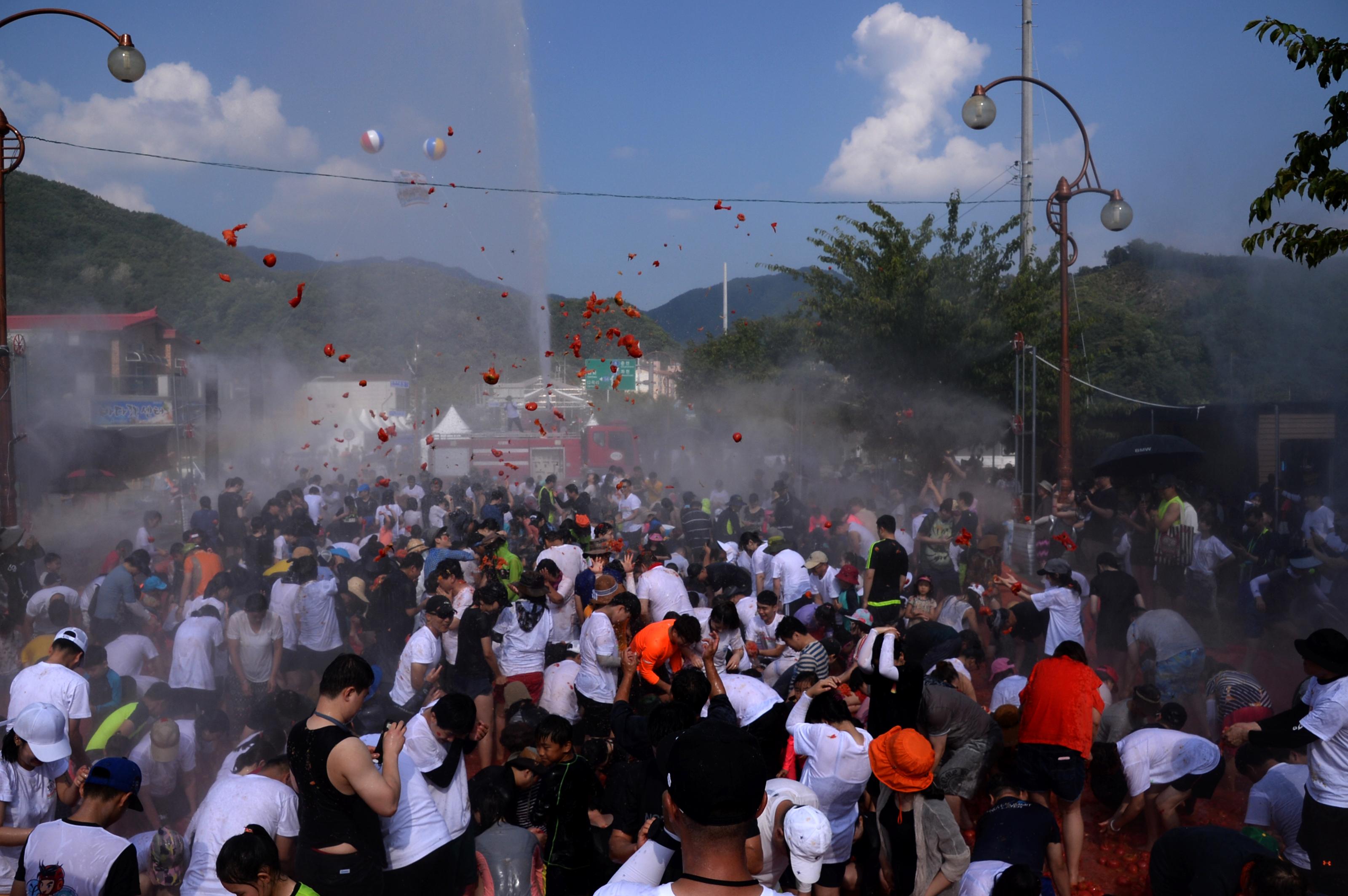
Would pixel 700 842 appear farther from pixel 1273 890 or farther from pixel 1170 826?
pixel 1170 826

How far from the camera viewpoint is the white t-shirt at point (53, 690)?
4953mm

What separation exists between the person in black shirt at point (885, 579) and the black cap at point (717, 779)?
626cm

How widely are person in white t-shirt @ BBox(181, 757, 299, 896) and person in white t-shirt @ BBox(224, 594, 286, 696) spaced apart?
11.0 feet

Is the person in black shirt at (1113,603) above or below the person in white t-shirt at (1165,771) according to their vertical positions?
above

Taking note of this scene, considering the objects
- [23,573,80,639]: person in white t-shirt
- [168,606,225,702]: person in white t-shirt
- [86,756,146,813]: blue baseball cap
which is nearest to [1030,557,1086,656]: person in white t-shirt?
[86,756,146,813]: blue baseball cap

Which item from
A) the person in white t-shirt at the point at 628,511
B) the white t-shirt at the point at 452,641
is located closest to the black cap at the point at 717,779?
the white t-shirt at the point at 452,641

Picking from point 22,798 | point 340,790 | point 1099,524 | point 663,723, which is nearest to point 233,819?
point 340,790

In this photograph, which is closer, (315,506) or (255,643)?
(255,643)

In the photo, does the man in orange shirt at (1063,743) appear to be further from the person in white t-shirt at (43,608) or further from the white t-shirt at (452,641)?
the person in white t-shirt at (43,608)

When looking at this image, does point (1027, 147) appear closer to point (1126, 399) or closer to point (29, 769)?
point (1126, 399)

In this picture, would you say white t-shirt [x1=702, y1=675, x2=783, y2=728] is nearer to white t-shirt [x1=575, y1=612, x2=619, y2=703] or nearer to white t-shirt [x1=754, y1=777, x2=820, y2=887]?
white t-shirt [x1=754, y1=777, x2=820, y2=887]

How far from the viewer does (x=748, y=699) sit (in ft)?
16.6

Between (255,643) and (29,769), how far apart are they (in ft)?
9.08

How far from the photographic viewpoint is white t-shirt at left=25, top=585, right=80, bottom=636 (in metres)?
7.97
